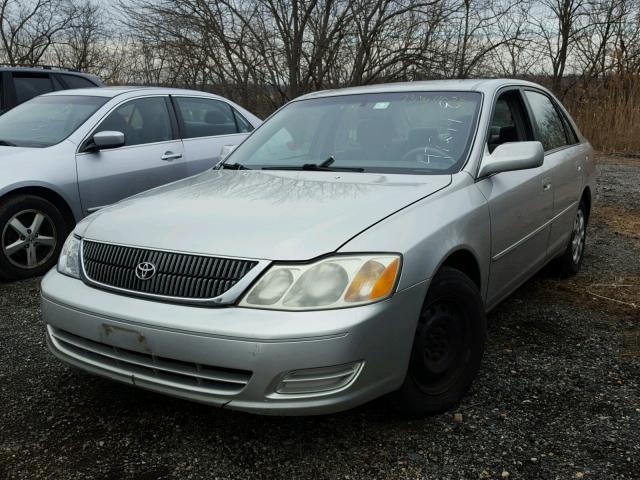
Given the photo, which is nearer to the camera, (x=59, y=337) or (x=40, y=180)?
(x=59, y=337)

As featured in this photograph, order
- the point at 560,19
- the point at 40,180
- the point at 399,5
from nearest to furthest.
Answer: the point at 40,180 → the point at 399,5 → the point at 560,19

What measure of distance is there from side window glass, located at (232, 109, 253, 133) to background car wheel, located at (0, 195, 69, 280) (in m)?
2.42

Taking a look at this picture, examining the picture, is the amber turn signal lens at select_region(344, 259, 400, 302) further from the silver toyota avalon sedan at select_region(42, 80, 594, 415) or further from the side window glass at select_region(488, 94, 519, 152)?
the side window glass at select_region(488, 94, 519, 152)

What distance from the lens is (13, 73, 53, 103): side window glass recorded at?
7773mm

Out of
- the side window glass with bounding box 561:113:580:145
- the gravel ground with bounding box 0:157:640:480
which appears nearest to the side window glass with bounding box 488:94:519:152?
the side window glass with bounding box 561:113:580:145

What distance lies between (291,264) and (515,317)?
7.45ft

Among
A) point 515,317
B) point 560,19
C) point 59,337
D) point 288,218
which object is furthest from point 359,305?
point 560,19

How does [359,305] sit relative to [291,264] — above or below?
below

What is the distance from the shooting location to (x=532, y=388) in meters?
2.95

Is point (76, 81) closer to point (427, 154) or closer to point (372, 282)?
point (427, 154)

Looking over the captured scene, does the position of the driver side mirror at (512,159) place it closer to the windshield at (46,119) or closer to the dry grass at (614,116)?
the windshield at (46,119)

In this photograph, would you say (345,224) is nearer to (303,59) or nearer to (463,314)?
(463,314)

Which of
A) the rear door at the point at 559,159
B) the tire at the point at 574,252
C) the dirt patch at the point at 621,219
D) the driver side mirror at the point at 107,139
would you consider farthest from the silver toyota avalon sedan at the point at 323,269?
the dirt patch at the point at 621,219

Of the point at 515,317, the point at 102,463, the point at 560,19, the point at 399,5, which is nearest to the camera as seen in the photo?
the point at 102,463
